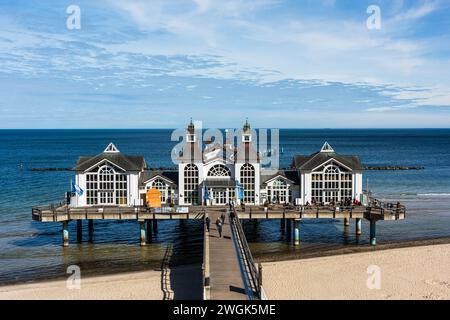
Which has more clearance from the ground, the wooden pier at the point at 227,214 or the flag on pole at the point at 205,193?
the flag on pole at the point at 205,193

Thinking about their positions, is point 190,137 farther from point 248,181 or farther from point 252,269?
point 252,269

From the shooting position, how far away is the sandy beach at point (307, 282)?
96.7 feet

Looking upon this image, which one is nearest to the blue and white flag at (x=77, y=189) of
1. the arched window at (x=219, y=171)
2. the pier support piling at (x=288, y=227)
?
the arched window at (x=219, y=171)

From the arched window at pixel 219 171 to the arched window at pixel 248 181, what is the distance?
1289mm

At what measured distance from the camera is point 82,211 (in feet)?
132

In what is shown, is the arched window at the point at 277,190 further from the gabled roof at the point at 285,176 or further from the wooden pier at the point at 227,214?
the wooden pier at the point at 227,214

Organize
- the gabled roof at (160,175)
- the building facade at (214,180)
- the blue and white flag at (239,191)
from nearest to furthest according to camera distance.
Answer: the blue and white flag at (239,191)
the building facade at (214,180)
the gabled roof at (160,175)

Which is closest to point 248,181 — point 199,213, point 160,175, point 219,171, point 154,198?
point 219,171

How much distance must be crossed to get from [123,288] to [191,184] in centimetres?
1460

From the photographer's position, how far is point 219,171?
144 feet
